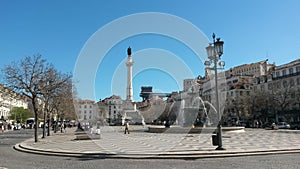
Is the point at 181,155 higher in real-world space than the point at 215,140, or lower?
lower

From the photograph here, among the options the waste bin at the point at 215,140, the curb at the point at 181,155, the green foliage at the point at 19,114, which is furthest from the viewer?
the green foliage at the point at 19,114

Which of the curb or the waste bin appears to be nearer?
the curb

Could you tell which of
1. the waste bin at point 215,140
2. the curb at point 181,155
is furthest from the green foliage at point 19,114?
the waste bin at point 215,140

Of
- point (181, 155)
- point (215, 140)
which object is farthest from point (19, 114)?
point (181, 155)

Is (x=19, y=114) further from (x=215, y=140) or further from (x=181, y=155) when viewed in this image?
(x=181, y=155)

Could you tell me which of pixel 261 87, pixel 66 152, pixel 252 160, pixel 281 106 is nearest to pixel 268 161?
pixel 252 160

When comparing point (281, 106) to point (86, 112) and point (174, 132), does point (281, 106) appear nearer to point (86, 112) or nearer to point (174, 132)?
point (174, 132)

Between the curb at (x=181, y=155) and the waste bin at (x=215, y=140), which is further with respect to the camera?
the waste bin at (x=215, y=140)

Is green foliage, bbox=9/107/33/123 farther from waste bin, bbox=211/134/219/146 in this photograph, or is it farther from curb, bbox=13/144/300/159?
waste bin, bbox=211/134/219/146

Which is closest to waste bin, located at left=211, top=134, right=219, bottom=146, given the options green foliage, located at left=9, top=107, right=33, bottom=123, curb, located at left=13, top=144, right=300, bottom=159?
curb, located at left=13, top=144, right=300, bottom=159

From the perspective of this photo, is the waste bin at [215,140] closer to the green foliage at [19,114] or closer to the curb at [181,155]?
the curb at [181,155]

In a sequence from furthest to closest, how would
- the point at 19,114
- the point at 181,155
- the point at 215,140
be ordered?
1. the point at 19,114
2. the point at 215,140
3. the point at 181,155

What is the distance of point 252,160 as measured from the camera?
43.9 feet

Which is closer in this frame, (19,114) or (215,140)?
(215,140)
